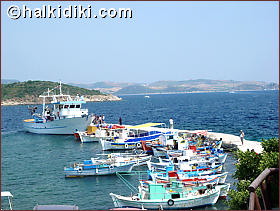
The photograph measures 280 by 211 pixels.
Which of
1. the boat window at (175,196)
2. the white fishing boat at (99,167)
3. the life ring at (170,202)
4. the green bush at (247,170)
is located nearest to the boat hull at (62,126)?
the white fishing boat at (99,167)

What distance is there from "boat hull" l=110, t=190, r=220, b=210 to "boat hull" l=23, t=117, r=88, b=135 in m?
35.4

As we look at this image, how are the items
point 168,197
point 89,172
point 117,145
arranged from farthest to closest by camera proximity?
point 117,145
point 89,172
point 168,197

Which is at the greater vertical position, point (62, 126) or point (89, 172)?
point (62, 126)

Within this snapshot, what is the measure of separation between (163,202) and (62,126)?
38482mm

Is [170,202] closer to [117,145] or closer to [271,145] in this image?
[271,145]

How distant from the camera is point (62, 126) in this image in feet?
178

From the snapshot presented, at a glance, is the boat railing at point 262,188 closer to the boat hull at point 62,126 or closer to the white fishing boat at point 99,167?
the white fishing boat at point 99,167

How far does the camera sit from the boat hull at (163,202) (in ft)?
59.6

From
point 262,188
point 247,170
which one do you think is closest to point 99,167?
point 247,170

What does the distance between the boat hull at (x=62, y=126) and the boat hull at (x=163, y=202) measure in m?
35.4

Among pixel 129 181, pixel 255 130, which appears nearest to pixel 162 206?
pixel 129 181

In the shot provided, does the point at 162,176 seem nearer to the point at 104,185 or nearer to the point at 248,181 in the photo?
the point at 104,185

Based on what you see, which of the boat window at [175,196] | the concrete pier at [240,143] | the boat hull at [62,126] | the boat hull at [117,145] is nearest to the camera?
the boat window at [175,196]

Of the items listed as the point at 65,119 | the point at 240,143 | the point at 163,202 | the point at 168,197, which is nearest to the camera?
the point at 163,202
